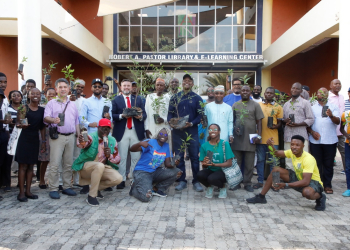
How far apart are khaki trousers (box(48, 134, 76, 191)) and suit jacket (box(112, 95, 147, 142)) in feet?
2.76

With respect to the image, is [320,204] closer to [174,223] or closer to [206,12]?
[174,223]

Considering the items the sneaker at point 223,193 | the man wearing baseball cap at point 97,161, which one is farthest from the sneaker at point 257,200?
the man wearing baseball cap at point 97,161

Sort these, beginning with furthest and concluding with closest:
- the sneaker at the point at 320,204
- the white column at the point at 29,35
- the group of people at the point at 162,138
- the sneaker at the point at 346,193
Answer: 1. the white column at the point at 29,35
2. the sneaker at the point at 346,193
3. the group of people at the point at 162,138
4. the sneaker at the point at 320,204

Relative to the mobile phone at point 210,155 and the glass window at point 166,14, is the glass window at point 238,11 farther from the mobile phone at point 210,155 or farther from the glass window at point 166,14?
the mobile phone at point 210,155

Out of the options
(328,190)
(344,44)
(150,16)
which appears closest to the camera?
(328,190)

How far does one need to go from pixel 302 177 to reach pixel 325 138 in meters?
1.37

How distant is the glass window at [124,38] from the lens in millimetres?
16188

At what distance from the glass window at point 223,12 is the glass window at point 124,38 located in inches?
182

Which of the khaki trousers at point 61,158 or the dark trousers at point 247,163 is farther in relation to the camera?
the dark trousers at point 247,163

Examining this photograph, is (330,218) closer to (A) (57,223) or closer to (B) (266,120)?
(B) (266,120)

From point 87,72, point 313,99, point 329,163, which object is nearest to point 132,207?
point 329,163

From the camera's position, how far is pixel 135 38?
16188 mm

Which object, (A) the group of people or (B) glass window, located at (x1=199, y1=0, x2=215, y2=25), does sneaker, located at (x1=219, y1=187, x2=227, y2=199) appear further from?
(B) glass window, located at (x1=199, y1=0, x2=215, y2=25)

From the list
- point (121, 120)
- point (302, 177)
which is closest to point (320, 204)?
point (302, 177)
